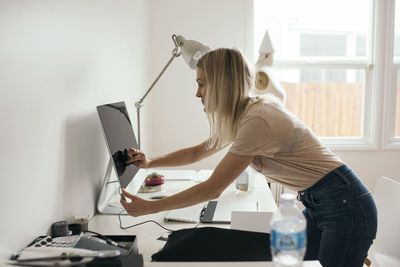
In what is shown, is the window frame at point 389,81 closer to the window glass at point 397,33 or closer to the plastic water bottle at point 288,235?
the window glass at point 397,33

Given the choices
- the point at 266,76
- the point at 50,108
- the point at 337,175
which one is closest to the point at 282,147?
the point at 337,175

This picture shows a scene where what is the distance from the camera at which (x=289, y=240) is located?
0.95m

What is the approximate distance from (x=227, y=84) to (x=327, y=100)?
225cm

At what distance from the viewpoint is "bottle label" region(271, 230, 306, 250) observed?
946mm

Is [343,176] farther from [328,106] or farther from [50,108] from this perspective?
[328,106]

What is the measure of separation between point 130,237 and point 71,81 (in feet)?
2.08

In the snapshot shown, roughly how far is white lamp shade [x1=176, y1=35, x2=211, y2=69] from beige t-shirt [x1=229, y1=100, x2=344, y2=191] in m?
0.72

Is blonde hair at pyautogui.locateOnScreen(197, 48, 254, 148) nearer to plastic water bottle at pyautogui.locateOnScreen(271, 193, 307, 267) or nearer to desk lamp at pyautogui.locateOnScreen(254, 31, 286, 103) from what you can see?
plastic water bottle at pyautogui.locateOnScreen(271, 193, 307, 267)

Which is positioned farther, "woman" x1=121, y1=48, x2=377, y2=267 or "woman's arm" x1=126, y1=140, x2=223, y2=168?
"woman's arm" x1=126, y1=140, x2=223, y2=168

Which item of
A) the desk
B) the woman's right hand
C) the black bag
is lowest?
the desk

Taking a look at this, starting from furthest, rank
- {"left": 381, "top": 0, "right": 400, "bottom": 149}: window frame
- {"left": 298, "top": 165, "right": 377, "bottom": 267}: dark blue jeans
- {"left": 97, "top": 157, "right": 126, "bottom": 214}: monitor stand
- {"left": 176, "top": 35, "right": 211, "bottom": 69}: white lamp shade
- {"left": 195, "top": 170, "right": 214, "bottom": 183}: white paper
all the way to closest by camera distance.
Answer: {"left": 381, "top": 0, "right": 400, "bottom": 149}: window frame, {"left": 195, "top": 170, "right": 214, "bottom": 183}: white paper, {"left": 176, "top": 35, "right": 211, "bottom": 69}: white lamp shade, {"left": 97, "top": 157, "right": 126, "bottom": 214}: monitor stand, {"left": 298, "top": 165, "right": 377, "bottom": 267}: dark blue jeans

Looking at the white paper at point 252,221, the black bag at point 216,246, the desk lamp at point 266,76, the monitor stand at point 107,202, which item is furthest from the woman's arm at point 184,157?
the desk lamp at point 266,76

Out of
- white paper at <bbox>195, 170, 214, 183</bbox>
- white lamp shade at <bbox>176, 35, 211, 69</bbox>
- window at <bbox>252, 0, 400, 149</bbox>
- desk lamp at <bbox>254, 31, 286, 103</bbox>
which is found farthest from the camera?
window at <bbox>252, 0, 400, 149</bbox>

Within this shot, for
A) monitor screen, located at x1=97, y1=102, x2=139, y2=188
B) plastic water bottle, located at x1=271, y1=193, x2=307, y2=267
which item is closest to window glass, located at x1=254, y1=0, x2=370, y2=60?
monitor screen, located at x1=97, y1=102, x2=139, y2=188
